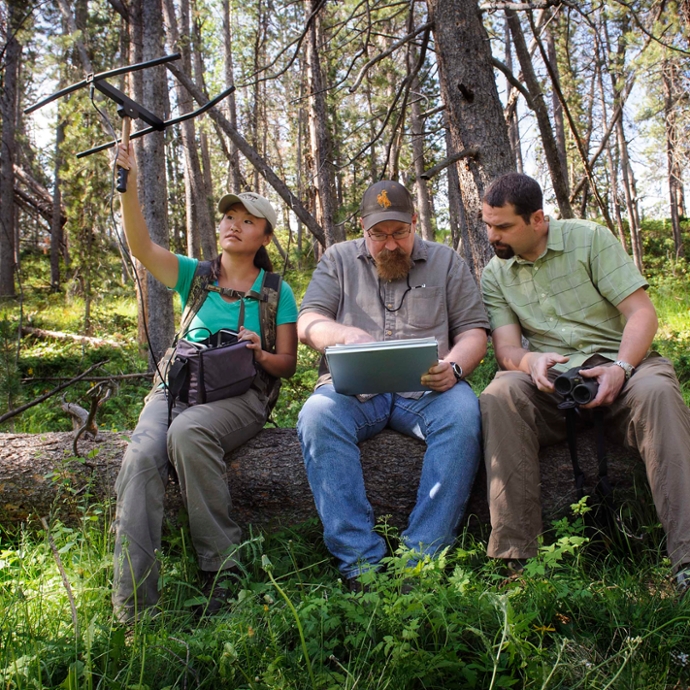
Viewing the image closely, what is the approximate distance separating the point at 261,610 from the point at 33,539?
177 cm

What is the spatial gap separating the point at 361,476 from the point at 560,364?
1200 millimetres

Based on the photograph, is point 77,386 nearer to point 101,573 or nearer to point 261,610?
point 101,573

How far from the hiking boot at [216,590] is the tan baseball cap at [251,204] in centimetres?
194

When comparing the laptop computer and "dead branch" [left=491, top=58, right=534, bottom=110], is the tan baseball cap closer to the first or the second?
the laptop computer

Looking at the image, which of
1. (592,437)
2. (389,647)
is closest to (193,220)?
(592,437)

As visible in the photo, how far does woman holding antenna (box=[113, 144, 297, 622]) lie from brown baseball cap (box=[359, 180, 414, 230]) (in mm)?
669

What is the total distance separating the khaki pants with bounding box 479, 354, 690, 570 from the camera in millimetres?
2549

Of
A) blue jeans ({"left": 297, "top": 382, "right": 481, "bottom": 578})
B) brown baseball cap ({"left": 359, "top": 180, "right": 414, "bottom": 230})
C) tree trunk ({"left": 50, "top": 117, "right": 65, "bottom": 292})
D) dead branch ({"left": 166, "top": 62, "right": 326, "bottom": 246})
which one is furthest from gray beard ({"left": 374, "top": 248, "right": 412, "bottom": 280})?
tree trunk ({"left": 50, "top": 117, "right": 65, "bottom": 292})

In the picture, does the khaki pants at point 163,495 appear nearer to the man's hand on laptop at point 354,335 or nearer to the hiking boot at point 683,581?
the man's hand on laptop at point 354,335

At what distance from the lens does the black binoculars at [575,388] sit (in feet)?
9.23

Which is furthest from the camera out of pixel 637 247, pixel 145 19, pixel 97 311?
pixel 637 247

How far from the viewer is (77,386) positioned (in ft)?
23.2

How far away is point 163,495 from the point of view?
113 inches

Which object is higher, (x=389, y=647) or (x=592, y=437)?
(x=592, y=437)
